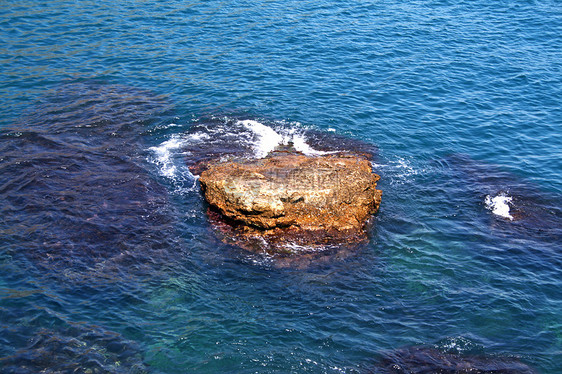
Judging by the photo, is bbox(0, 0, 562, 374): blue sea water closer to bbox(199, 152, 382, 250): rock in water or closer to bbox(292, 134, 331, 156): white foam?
bbox(292, 134, 331, 156): white foam

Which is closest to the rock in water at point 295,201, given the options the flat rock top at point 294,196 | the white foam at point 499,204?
the flat rock top at point 294,196


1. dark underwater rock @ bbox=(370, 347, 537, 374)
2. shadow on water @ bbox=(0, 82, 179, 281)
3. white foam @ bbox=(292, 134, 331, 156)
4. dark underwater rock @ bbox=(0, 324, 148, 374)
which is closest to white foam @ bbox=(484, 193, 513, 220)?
white foam @ bbox=(292, 134, 331, 156)

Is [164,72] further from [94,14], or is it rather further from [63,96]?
[94,14]

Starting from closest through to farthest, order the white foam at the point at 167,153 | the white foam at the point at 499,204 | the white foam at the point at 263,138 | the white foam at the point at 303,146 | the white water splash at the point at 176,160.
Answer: the white foam at the point at 499,204 < the white water splash at the point at 176,160 < the white foam at the point at 167,153 < the white foam at the point at 263,138 < the white foam at the point at 303,146

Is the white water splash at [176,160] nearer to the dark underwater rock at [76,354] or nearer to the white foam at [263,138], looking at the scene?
the white foam at [263,138]

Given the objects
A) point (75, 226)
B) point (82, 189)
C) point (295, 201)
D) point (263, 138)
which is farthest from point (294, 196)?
point (82, 189)

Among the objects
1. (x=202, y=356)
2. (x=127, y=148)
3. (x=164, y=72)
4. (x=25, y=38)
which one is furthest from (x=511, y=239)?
(x=25, y=38)
